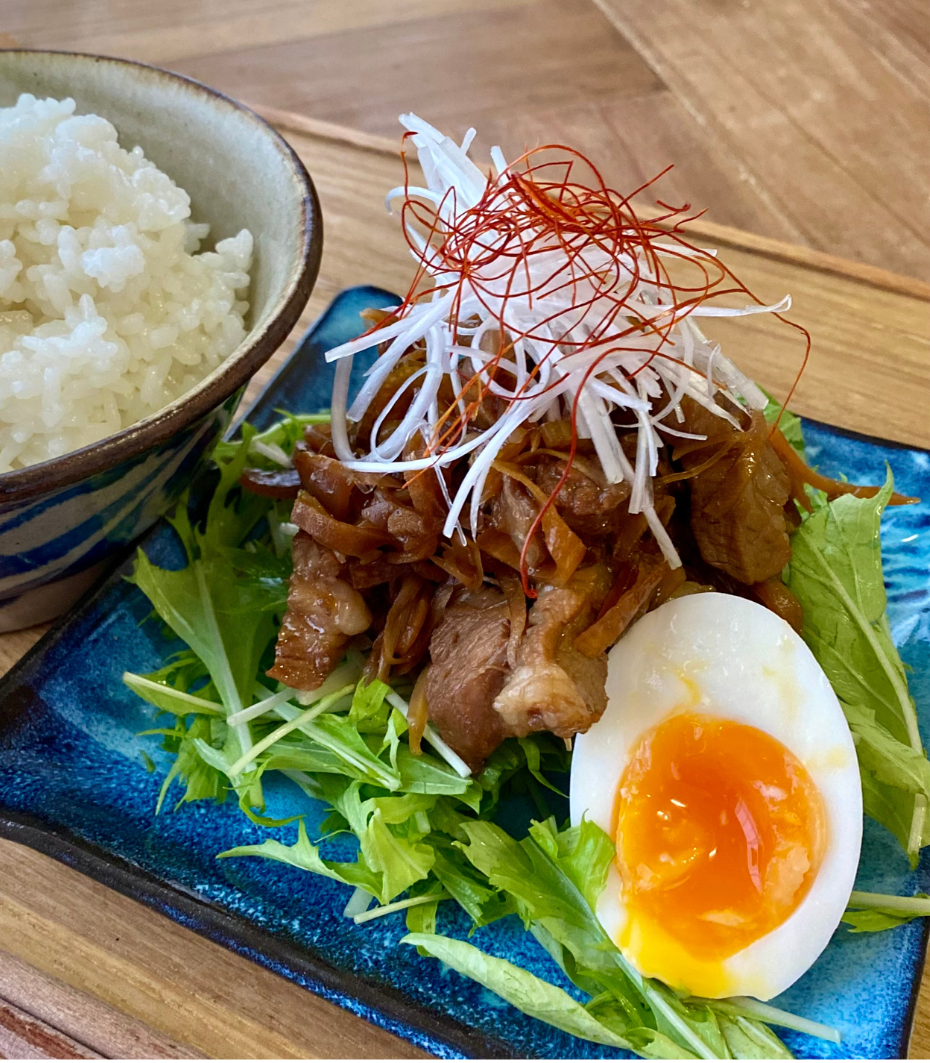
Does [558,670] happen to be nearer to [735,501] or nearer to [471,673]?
[471,673]

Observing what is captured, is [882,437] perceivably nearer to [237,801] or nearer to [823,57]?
[237,801]

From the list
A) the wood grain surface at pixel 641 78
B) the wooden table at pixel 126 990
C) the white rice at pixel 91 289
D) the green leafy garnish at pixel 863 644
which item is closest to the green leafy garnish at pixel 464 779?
the green leafy garnish at pixel 863 644

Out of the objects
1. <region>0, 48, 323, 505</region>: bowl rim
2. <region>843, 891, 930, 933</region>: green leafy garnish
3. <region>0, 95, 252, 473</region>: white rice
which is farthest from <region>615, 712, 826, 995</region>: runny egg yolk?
<region>0, 95, 252, 473</region>: white rice

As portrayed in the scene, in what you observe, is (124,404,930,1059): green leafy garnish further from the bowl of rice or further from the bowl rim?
the bowl rim

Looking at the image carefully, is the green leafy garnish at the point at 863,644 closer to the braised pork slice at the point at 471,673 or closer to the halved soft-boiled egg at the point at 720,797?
the halved soft-boiled egg at the point at 720,797

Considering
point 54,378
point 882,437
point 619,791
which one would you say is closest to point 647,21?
point 882,437

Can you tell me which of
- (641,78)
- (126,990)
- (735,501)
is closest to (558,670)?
(735,501)
